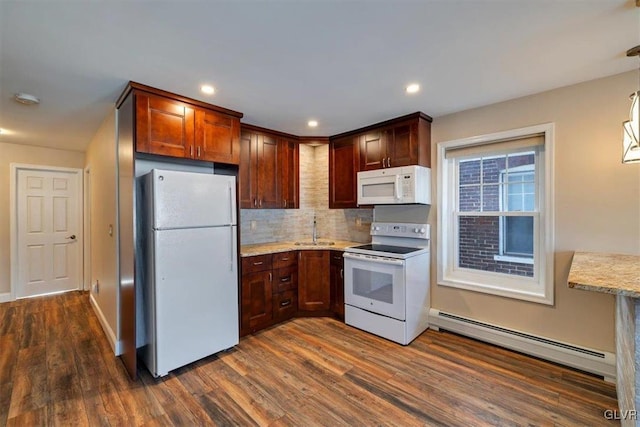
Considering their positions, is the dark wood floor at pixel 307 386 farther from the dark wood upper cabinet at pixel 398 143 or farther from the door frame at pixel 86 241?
the dark wood upper cabinet at pixel 398 143

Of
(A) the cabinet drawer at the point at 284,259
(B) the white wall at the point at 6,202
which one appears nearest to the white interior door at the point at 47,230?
(B) the white wall at the point at 6,202

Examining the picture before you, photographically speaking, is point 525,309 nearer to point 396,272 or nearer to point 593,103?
point 396,272

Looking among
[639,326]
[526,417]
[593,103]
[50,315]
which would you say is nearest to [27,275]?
[50,315]

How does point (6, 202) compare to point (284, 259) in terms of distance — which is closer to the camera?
point (284, 259)

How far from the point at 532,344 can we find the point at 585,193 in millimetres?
1373

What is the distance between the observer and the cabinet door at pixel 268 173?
3.51 m

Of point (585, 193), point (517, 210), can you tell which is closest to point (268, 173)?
point (517, 210)

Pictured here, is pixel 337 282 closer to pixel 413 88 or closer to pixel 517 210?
pixel 517 210

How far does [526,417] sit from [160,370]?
2.64 m

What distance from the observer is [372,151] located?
3.45 meters

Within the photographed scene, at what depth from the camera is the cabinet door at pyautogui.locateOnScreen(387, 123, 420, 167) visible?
9.97ft

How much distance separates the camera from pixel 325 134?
3.86 metres

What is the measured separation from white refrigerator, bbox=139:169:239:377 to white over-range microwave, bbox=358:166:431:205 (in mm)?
1491

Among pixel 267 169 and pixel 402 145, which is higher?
pixel 402 145
